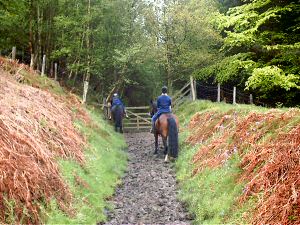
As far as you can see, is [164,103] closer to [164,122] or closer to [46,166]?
[164,122]

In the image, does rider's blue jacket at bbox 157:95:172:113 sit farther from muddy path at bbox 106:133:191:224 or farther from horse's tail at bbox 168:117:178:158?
muddy path at bbox 106:133:191:224

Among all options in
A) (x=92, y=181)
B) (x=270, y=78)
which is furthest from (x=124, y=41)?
(x=92, y=181)

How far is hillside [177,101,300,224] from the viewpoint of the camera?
21.8 ft

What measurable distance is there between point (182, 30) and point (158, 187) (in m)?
20.3

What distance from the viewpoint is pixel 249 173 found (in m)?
8.43

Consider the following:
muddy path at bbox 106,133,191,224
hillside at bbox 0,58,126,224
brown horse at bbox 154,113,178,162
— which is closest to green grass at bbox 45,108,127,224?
hillside at bbox 0,58,126,224

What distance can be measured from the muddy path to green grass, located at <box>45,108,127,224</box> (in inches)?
12.9

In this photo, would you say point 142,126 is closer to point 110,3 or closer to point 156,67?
point 156,67

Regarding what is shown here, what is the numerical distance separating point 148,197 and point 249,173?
312cm

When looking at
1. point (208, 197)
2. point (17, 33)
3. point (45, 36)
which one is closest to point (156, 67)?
point (45, 36)

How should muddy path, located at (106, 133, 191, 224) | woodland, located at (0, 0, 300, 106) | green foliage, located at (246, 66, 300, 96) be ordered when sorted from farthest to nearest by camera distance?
woodland, located at (0, 0, 300, 106) < green foliage, located at (246, 66, 300, 96) < muddy path, located at (106, 133, 191, 224)

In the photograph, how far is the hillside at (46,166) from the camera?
712 centimetres

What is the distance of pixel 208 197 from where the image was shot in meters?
9.07

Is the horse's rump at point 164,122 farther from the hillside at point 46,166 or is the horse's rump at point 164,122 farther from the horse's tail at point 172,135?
the hillside at point 46,166
